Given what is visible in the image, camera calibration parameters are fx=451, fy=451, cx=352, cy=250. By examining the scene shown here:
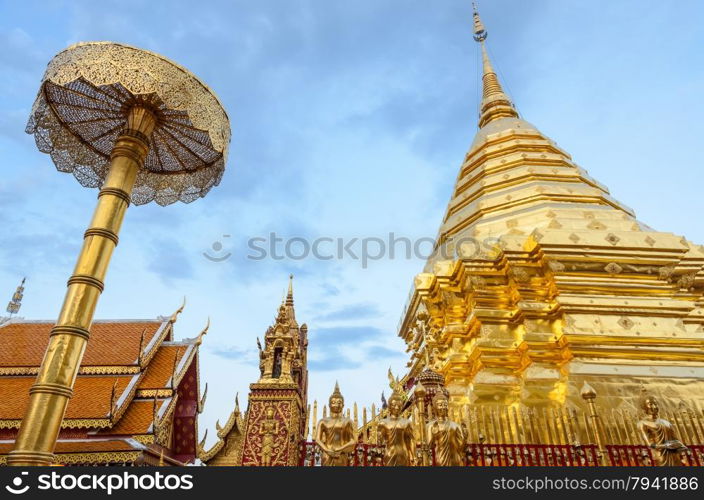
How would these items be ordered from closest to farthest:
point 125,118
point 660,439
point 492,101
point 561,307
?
point 660,439 → point 125,118 → point 561,307 → point 492,101

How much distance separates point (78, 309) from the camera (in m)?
4.51

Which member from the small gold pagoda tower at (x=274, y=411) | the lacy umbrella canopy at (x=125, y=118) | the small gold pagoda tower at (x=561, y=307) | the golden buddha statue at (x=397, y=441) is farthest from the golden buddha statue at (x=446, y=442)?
the lacy umbrella canopy at (x=125, y=118)

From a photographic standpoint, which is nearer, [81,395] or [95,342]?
[81,395]

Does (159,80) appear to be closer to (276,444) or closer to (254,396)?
(254,396)

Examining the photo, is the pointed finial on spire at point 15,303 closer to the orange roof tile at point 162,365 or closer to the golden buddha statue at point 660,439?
the orange roof tile at point 162,365

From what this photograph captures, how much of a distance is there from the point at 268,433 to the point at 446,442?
6.59 ft

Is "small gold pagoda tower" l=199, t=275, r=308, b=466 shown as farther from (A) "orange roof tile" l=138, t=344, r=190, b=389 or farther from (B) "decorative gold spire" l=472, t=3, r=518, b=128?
(B) "decorative gold spire" l=472, t=3, r=518, b=128

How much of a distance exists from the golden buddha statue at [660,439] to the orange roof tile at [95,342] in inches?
425

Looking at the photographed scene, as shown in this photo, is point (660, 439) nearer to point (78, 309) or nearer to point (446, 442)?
point (446, 442)

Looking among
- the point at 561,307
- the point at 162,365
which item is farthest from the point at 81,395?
the point at 561,307

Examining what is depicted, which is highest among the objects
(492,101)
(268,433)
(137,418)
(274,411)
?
(492,101)

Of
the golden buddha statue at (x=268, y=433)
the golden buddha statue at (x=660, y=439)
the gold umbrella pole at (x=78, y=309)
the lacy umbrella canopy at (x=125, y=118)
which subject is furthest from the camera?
the lacy umbrella canopy at (x=125, y=118)

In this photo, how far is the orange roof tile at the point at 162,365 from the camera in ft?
36.3

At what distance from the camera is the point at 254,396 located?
5473mm
